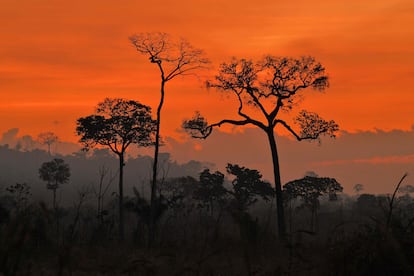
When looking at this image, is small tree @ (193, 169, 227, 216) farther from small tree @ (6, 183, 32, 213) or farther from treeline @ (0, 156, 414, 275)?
treeline @ (0, 156, 414, 275)

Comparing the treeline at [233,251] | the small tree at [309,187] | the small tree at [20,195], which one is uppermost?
the small tree at [309,187]

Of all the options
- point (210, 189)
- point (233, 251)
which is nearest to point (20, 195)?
point (233, 251)

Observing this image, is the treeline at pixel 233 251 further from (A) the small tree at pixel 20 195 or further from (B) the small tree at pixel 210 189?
(B) the small tree at pixel 210 189

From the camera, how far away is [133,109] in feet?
147

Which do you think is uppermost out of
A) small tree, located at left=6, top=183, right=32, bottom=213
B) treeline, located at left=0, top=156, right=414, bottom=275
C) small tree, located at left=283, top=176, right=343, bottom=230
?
small tree, located at left=283, top=176, right=343, bottom=230

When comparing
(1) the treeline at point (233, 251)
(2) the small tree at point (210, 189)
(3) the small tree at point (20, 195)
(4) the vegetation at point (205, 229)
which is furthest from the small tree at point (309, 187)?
(1) the treeline at point (233, 251)

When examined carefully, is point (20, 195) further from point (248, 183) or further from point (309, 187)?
point (309, 187)

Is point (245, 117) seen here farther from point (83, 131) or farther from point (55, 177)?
point (55, 177)

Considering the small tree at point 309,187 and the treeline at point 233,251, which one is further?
the small tree at point 309,187

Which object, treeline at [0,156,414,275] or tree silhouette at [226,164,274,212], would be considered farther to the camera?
tree silhouette at [226,164,274,212]

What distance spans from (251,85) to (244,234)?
1154 inches

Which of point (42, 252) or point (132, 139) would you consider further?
point (132, 139)

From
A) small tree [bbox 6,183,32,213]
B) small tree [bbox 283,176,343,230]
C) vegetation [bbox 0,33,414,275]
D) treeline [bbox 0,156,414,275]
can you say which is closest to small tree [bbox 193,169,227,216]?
vegetation [bbox 0,33,414,275]

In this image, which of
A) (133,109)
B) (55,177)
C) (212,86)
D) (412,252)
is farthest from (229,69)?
(55,177)
